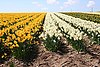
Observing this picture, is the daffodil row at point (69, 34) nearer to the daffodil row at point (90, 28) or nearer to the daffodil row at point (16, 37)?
the daffodil row at point (90, 28)

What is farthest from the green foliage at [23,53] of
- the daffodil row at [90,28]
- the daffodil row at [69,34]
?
the daffodil row at [90,28]

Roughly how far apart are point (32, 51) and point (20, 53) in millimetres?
1225

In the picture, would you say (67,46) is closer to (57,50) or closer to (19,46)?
(57,50)

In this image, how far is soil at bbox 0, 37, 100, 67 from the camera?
28.8ft

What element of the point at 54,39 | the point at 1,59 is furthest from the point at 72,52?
the point at 1,59

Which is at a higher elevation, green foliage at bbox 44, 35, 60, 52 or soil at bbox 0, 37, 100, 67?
green foliage at bbox 44, 35, 60, 52

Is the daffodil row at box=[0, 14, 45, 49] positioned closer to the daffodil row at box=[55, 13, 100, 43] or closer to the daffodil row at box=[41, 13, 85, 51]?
the daffodil row at box=[41, 13, 85, 51]

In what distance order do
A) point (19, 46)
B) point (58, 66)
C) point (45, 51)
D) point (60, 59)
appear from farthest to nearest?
1. point (45, 51)
2. point (19, 46)
3. point (60, 59)
4. point (58, 66)

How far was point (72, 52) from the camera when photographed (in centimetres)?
1040

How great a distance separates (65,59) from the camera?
9.40 meters

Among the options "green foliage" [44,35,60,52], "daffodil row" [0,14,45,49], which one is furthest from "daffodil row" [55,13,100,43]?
"daffodil row" [0,14,45,49]

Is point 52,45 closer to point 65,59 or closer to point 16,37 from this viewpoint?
point 65,59

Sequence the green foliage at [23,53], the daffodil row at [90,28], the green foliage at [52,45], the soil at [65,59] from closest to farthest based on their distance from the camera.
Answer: the soil at [65,59] < the green foliage at [23,53] < the green foliage at [52,45] < the daffodil row at [90,28]

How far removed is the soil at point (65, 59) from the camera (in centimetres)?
878
